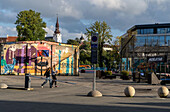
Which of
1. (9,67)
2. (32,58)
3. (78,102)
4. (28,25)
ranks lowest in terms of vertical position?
(78,102)

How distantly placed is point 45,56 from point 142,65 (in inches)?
678

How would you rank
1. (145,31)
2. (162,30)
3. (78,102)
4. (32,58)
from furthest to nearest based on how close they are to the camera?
(145,31) < (162,30) < (32,58) < (78,102)

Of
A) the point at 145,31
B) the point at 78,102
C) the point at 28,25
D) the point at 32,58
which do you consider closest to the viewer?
the point at 78,102

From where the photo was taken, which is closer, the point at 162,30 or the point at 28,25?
the point at 28,25

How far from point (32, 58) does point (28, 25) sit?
2727 centimetres

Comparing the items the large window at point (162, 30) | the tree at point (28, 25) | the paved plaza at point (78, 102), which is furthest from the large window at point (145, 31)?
the paved plaza at point (78, 102)

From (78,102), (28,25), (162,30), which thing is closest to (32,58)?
(28,25)

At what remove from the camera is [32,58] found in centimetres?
4550

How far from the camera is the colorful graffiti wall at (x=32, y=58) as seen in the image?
45.6 m

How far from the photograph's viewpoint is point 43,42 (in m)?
46.3

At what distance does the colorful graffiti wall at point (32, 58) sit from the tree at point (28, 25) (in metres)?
23.2

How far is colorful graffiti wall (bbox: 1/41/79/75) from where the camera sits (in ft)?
149

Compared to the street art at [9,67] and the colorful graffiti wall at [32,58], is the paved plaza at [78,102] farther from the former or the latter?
the street art at [9,67]

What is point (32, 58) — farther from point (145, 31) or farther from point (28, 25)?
point (145, 31)
